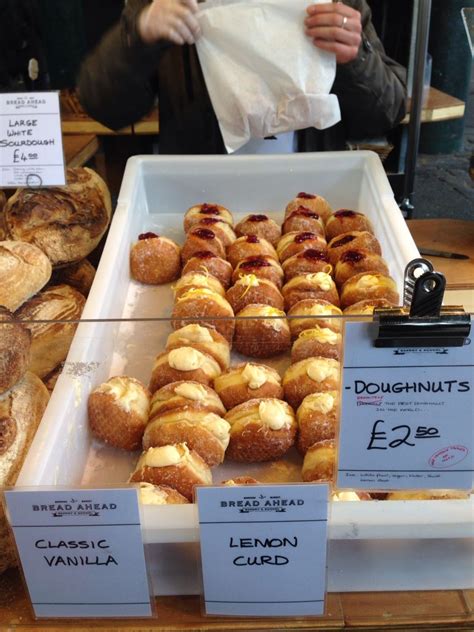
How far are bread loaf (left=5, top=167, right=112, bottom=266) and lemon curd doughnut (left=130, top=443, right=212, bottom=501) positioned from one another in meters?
0.49

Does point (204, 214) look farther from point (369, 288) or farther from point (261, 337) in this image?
point (261, 337)

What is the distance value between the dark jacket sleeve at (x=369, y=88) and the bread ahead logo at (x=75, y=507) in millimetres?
1161

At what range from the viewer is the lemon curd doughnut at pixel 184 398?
33.3 inches

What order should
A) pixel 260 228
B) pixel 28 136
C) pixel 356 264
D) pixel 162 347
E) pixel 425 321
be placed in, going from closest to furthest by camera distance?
pixel 425 321, pixel 162 347, pixel 28 136, pixel 356 264, pixel 260 228

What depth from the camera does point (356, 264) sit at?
1.17m

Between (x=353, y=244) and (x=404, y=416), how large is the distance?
2.49ft

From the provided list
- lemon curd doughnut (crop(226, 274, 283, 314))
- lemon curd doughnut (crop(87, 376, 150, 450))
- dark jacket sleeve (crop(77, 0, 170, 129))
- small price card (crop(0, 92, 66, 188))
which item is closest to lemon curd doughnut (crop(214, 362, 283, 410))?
lemon curd doughnut (crop(87, 376, 150, 450))

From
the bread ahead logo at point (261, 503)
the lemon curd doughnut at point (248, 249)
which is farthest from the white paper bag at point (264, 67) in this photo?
the bread ahead logo at point (261, 503)

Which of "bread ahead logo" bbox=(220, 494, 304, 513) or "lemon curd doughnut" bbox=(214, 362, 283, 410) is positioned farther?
"lemon curd doughnut" bbox=(214, 362, 283, 410)

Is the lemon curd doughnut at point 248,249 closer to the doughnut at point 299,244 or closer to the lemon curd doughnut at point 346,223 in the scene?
the doughnut at point 299,244

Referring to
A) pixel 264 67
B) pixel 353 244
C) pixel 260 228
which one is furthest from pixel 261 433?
pixel 264 67

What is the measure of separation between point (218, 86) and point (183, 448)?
873mm

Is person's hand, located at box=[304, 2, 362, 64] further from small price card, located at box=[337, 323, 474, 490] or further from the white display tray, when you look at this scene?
small price card, located at box=[337, 323, 474, 490]

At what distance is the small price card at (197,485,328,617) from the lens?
530 mm
